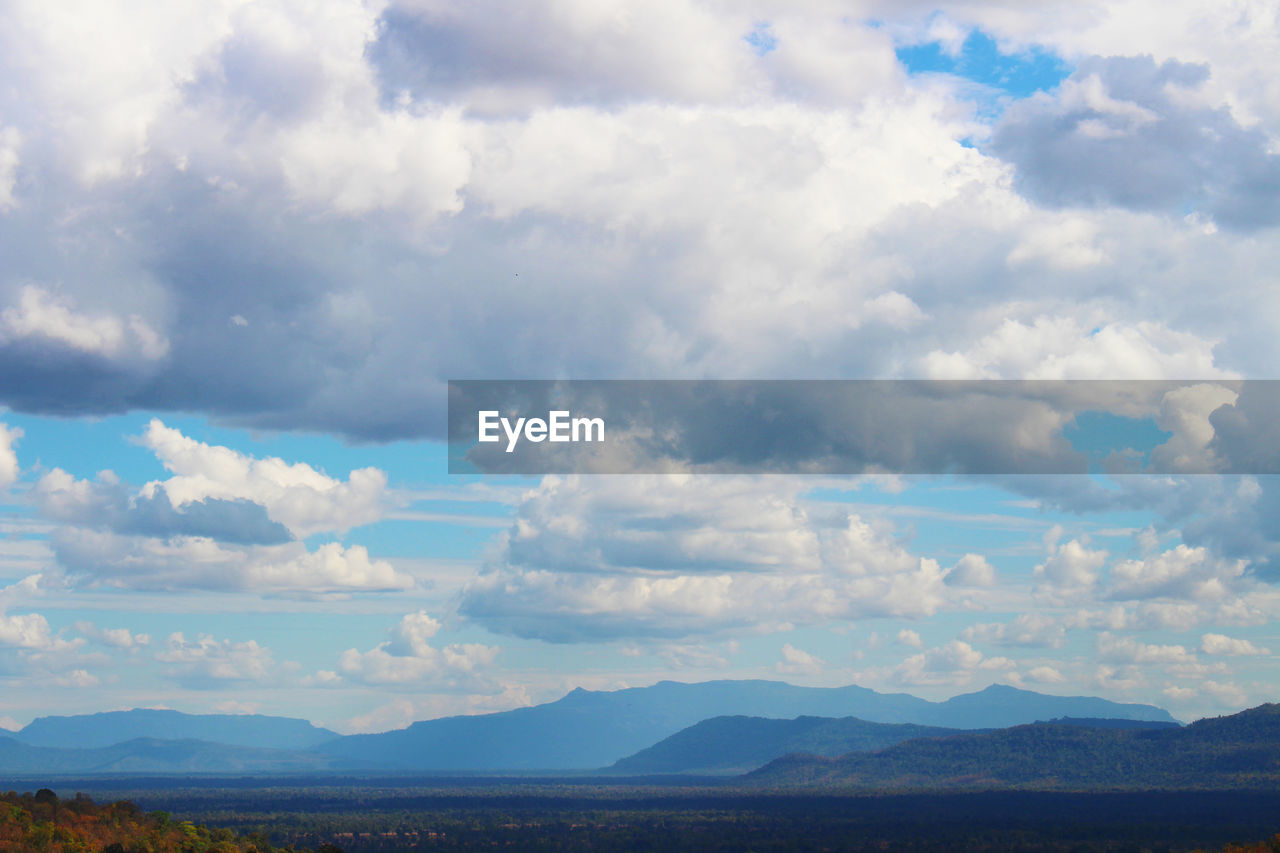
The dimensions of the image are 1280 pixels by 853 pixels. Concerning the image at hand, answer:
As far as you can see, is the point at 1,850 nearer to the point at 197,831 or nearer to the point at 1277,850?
the point at 197,831

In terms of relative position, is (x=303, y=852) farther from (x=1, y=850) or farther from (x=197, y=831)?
(x=1, y=850)

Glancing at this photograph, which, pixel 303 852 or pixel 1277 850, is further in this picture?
pixel 303 852

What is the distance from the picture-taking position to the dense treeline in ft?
447

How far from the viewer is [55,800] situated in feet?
591

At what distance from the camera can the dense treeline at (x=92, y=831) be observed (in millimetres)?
136250

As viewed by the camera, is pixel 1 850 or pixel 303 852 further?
pixel 303 852

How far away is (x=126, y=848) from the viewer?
143 meters

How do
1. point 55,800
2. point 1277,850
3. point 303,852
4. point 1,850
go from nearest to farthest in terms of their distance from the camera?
1. point 1,850
2. point 1277,850
3. point 55,800
4. point 303,852

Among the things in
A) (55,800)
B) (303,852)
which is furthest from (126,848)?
(303,852)

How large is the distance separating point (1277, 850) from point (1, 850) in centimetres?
13442

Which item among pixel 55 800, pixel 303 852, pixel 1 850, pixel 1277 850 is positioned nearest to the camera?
pixel 1 850

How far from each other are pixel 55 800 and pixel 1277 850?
496ft

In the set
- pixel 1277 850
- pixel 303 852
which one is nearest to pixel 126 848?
pixel 303 852

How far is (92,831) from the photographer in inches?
6093
